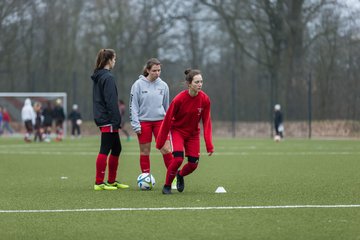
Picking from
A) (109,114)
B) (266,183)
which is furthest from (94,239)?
(266,183)

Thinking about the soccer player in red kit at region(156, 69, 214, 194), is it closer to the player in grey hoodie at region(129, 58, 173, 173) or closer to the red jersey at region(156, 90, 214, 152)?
the red jersey at region(156, 90, 214, 152)

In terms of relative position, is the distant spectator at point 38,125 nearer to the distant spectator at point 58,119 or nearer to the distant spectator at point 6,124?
the distant spectator at point 58,119

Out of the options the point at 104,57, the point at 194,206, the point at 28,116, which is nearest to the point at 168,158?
the point at 104,57

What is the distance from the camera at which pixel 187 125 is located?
36.7 feet

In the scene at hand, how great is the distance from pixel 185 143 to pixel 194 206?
190 centimetres

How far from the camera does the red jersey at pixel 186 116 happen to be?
10961 millimetres

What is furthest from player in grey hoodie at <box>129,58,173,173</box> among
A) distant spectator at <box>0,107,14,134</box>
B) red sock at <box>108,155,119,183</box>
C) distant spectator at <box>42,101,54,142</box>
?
distant spectator at <box>0,107,14,134</box>

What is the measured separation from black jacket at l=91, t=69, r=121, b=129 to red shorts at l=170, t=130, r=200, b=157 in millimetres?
1096

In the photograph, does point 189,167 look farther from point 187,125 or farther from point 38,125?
point 38,125

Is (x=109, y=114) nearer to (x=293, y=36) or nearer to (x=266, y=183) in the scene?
(x=266, y=183)

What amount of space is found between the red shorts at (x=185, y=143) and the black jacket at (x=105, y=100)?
3.60 feet

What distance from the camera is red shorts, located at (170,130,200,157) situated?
11.1 metres

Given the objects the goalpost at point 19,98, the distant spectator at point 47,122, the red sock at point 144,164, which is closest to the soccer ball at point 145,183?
the red sock at point 144,164

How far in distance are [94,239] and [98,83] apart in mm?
5015
